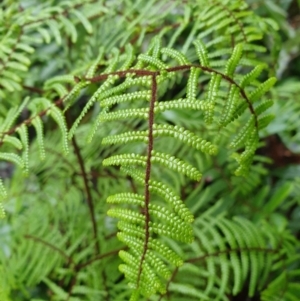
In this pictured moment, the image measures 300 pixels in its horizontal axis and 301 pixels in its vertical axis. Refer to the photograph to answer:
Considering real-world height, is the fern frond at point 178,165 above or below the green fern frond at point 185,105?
below

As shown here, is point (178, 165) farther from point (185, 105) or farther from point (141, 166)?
point (141, 166)

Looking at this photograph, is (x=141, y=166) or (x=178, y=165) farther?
(x=141, y=166)

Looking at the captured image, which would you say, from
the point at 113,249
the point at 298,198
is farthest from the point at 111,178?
the point at 298,198

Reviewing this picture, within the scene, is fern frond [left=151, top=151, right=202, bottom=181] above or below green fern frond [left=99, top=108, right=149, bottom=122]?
below

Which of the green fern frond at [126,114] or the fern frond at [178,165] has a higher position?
the green fern frond at [126,114]

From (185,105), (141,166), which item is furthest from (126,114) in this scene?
(141,166)

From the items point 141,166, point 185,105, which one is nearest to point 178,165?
point 185,105

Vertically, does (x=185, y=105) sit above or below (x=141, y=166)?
above

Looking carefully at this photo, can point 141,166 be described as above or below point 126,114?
below

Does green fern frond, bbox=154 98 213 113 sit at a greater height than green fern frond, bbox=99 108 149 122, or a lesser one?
greater
